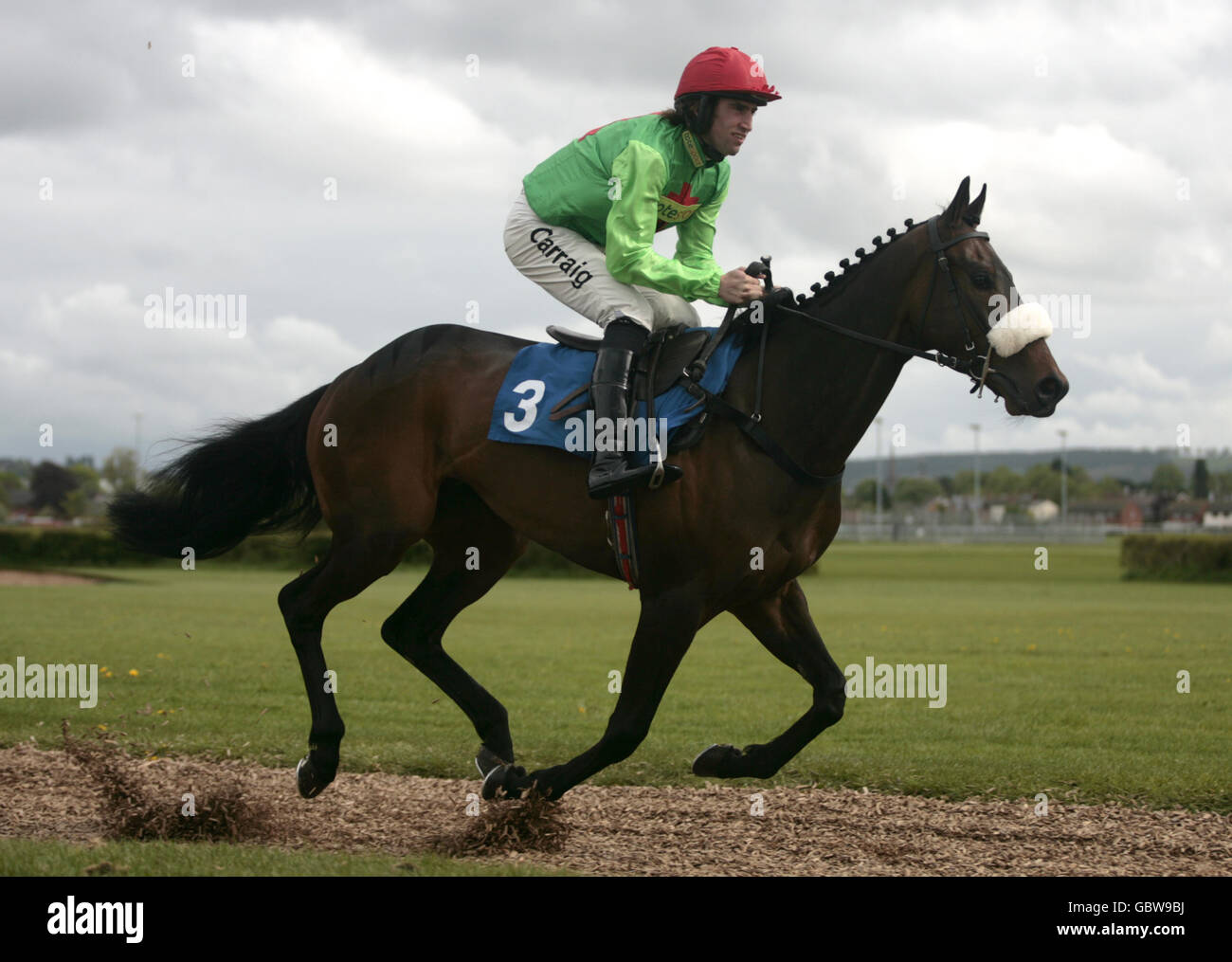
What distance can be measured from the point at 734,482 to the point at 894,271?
1059 mm

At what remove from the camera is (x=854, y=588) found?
30500mm

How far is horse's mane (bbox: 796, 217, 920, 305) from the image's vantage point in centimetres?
506

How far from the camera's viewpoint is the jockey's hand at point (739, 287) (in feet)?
16.2

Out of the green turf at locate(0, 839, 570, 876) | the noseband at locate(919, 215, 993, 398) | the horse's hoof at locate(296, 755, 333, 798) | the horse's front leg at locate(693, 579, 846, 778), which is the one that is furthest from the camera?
the horse's hoof at locate(296, 755, 333, 798)

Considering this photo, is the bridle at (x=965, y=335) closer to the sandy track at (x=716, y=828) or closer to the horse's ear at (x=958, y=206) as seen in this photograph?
the horse's ear at (x=958, y=206)

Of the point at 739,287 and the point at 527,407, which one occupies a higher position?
the point at 739,287

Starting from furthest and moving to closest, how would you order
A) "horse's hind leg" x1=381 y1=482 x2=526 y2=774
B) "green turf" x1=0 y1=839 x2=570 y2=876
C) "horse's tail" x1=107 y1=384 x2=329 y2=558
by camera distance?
"horse's tail" x1=107 y1=384 x2=329 y2=558 → "horse's hind leg" x1=381 y1=482 x2=526 y2=774 → "green turf" x1=0 y1=839 x2=570 y2=876

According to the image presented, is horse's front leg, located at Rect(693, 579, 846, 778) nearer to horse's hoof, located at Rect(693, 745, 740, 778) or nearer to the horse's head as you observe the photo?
horse's hoof, located at Rect(693, 745, 740, 778)

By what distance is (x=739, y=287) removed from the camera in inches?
195

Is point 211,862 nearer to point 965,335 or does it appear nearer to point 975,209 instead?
point 965,335

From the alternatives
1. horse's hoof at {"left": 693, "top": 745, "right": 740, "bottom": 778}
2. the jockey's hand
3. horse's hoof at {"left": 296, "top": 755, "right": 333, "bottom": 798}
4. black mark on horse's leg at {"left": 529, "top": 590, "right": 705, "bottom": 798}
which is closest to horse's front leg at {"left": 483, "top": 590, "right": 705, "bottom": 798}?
black mark on horse's leg at {"left": 529, "top": 590, "right": 705, "bottom": 798}

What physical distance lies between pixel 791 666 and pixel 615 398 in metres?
1.38

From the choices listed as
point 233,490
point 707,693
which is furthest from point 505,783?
point 707,693

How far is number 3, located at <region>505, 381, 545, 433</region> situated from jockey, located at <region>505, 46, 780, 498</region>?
12.5 inches
